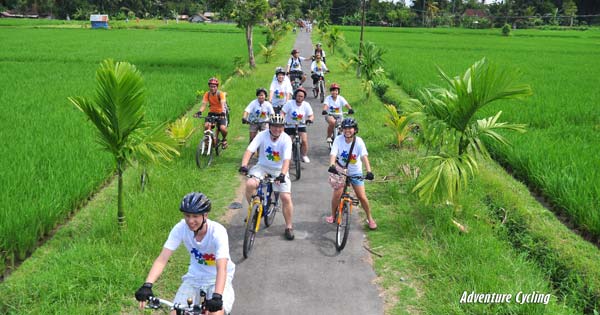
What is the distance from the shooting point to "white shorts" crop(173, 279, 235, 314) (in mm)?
3791

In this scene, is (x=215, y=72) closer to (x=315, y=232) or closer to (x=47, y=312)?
(x=315, y=232)

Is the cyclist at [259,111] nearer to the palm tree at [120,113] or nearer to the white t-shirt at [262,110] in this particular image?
the white t-shirt at [262,110]

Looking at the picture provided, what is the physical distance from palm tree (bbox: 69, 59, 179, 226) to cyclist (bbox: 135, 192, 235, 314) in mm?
2765

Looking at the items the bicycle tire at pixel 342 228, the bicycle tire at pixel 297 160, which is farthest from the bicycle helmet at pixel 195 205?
the bicycle tire at pixel 297 160

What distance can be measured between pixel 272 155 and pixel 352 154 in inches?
44.8

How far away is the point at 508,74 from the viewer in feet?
20.6

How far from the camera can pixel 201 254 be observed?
3947 millimetres

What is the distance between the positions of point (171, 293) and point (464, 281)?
3349mm

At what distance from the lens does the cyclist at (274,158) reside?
20.3 ft

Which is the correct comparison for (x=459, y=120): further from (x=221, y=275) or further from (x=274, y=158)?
(x=221, y=275)

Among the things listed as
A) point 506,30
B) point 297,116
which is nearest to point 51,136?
point 297,116

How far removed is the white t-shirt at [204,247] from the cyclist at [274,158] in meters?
2.18

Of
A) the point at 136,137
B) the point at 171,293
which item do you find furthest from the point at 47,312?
the point at 136,137

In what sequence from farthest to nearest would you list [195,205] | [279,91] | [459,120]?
[279,91] < [459,120] < [195,205]
